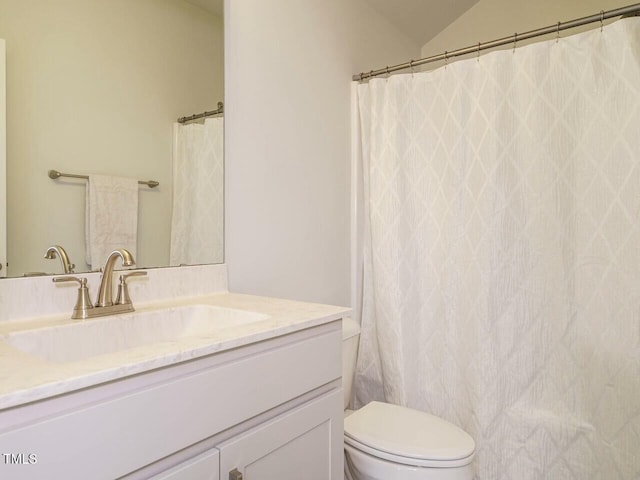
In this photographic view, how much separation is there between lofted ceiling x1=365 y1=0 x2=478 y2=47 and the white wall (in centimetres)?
20

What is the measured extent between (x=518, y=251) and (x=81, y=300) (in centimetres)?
151

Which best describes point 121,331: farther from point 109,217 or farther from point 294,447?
point 294,447

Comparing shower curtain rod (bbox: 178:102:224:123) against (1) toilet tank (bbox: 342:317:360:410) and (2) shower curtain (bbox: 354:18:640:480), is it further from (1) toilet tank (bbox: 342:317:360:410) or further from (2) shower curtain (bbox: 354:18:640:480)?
(1) toilet tank (bbox: 342:317:360:410)

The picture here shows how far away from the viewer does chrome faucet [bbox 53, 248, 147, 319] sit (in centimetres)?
106

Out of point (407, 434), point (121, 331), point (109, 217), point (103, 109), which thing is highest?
point (103, 109)

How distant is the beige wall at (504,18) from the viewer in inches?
92.3

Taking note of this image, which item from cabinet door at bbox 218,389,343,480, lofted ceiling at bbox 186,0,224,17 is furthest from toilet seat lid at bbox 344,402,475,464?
lofted ceiling at bbox 186,0,224,17

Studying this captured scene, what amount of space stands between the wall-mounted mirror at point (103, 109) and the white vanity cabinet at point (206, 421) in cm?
57

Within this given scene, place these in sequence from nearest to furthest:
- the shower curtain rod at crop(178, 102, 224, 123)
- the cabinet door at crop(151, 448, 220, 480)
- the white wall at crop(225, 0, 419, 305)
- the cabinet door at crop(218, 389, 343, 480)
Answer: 1. the cabinet door at crop(151, 448, 220, 480)
2. the cabinet door at crop(218, 389, 343, 480)
3. the shower curtain rod at crop(178, 102, 224, 123)
4. the white wall at crop(225, 0, 419, 305)

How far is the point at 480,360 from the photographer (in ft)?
5.57

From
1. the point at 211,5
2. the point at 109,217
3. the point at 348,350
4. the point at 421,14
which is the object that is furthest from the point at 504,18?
the point at 109,217

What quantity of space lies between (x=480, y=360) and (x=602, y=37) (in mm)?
1283

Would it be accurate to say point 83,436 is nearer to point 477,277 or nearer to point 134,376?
point 134,376

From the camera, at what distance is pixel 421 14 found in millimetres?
2510
